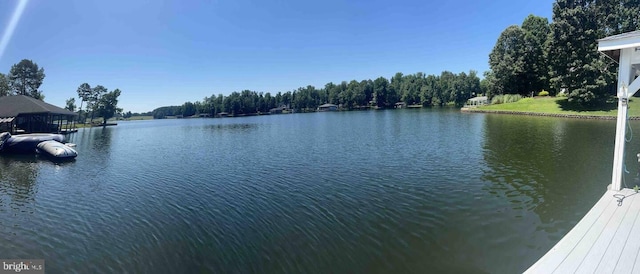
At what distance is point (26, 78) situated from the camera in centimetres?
6244

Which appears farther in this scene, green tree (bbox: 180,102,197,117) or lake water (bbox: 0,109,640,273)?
green tree (bbox: 180,102,197,117)

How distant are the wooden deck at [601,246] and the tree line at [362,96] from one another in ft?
345

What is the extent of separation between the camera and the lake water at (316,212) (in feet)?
20.3

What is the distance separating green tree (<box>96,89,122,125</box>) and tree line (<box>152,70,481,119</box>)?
211ft

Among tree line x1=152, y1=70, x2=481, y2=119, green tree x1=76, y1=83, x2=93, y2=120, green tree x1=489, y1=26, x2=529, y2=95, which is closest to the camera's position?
green tree x1=489, y1=26, x2=529, y2=95

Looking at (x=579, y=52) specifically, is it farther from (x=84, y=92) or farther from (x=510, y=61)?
(x=84, y=92)

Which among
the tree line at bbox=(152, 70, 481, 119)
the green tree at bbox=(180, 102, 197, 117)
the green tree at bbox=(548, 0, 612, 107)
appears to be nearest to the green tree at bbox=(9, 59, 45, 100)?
the tree line at bbox=(152, 70, 481, 119)

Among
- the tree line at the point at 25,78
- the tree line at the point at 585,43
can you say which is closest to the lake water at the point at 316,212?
the tree line at the point at 585,43

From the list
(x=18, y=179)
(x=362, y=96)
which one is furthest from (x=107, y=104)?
(x=362, y=96)

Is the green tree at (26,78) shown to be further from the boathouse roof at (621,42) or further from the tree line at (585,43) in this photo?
the tree line at (585,43)

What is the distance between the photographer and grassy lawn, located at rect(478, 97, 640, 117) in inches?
1309

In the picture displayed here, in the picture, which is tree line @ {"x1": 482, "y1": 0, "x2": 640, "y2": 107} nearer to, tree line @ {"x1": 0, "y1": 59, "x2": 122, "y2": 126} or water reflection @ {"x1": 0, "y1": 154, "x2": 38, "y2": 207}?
water reflection @ {"x1": 0, "y1": 154, "x2": 38, "y2": 207}

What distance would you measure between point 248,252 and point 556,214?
794 centimetres

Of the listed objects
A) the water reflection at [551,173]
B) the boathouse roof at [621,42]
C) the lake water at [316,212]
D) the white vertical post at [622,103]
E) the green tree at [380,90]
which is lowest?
the lake water at [316,212]
